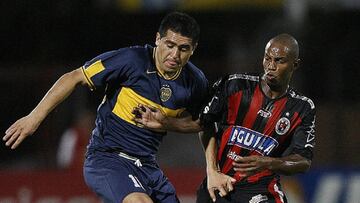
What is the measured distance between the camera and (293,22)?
13578 mm

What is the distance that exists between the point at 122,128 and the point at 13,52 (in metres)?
7.24

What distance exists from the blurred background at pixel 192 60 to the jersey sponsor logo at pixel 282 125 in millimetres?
3857

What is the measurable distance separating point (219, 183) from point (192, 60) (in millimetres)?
6269

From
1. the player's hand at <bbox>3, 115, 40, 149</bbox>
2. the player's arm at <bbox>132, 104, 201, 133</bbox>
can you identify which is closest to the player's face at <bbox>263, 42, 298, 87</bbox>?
the player's arm at <bbox>132, 104, 201, 133</bbox>

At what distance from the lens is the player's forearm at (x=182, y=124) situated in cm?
652

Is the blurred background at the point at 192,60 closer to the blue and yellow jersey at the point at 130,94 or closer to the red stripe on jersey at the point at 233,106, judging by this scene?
the blue and yellow jersey at the point at 130,94

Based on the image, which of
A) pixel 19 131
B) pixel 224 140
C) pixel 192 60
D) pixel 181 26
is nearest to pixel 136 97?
pixel 181 26

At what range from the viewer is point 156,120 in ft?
21.3

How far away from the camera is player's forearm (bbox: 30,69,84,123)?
630 cm

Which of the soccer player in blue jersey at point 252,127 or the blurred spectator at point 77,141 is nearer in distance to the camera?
the soccer player in blue jersey at point 252,127

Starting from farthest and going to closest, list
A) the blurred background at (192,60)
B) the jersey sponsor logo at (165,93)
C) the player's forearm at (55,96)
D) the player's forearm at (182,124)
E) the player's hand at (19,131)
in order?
the blurred background at (192,60) < the jersey sponsor logo at (165,93) < the player's forearm at (182,124) < the player's forearm at (55,96) < the player's hand at (19,131)

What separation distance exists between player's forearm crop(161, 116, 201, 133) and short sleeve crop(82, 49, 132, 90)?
19.1 inches

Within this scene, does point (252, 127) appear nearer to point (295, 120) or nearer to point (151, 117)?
point (295, 120)

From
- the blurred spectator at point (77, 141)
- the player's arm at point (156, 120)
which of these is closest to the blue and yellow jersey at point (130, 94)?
the player's arm at point (156, 120)
